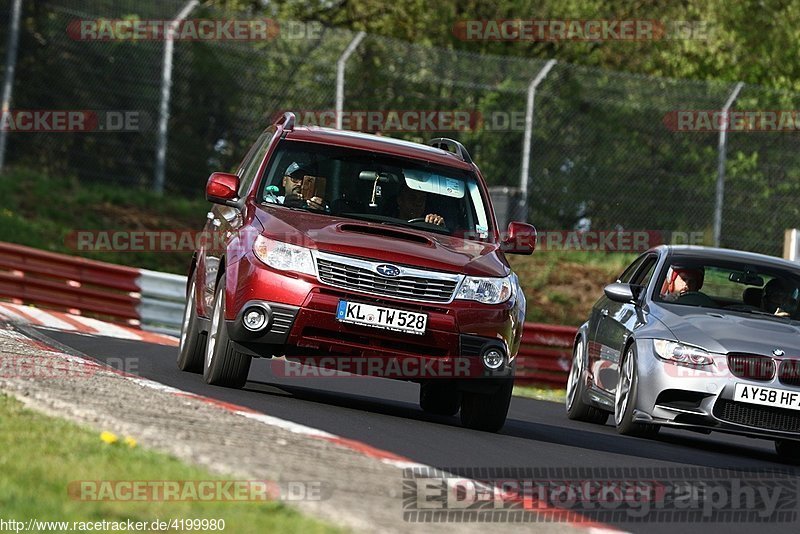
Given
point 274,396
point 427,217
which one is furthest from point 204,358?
point 427,217

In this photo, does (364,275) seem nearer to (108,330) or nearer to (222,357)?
(222,357)

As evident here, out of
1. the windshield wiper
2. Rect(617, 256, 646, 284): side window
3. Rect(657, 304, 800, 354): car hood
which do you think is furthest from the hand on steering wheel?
Rect(617, 256, 646, 284): side window

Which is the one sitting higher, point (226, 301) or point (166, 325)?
point (226, 301)

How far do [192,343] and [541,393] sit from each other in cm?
797

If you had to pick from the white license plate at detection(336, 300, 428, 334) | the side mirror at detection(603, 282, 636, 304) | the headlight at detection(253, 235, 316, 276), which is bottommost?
the side mirror at detection(603, 282, 636, 304)

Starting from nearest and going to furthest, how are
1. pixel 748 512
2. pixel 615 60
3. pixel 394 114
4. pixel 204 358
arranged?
1. pixel 748 512
2. pixel 204 358
3. pixel 394 114
4. pixel 615 60

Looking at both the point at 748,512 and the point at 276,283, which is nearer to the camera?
the point at 748,512

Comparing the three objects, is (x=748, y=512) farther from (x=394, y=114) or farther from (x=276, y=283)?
(x=394, y=114)

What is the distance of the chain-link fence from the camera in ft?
82.5

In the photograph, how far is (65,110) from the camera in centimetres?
2550

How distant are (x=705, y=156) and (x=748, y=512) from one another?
17.8 metres

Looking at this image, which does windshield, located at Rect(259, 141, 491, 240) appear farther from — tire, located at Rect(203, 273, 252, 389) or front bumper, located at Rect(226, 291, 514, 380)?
front bumper, located at Rect(226, 291, 514, 380)

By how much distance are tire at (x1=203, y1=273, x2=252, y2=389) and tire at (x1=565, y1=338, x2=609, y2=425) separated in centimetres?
388

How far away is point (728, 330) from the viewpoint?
39.5 feet
